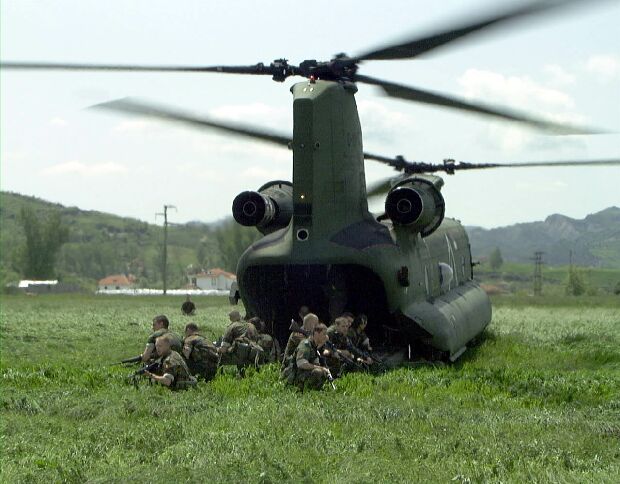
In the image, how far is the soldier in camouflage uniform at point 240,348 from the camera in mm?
16219

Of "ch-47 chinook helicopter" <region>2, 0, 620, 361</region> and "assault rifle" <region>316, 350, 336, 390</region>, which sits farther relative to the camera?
"ch-47 chinook helicopter" <region>2, 0, 620, 361</region>

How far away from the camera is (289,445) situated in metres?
9.40

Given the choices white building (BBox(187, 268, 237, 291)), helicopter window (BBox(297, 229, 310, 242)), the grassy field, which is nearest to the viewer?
the grassy field

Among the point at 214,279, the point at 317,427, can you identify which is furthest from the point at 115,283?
the point at 317,427

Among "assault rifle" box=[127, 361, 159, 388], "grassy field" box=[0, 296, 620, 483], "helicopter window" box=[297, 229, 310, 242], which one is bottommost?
"grassy field" box=[0, 296, 620, 483]

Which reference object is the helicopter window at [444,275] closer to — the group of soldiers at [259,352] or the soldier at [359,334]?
the group of soldiers at [259,352]

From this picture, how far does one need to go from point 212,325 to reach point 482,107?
43.8ft

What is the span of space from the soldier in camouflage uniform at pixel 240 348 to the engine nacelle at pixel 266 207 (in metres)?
2.38

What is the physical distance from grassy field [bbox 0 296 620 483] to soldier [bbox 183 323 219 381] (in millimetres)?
329

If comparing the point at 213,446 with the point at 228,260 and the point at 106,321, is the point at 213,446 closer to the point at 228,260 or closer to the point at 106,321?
the point at 106,321

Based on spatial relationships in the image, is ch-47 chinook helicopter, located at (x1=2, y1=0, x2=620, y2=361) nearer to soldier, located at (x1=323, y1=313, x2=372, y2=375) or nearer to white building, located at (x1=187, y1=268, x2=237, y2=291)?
soldier, located at (x1=323, y1=313, x2=372, y2=375)

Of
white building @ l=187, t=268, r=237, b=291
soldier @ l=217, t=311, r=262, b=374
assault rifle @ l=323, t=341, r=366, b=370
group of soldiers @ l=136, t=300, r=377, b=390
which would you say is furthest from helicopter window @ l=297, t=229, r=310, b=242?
white building @ l=187, t=268, r=237, b=291

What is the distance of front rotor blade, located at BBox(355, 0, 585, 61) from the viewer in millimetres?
10805

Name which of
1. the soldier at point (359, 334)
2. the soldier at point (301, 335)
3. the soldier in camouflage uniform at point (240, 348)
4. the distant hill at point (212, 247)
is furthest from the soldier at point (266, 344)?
the distant hill at point (212, 247)
